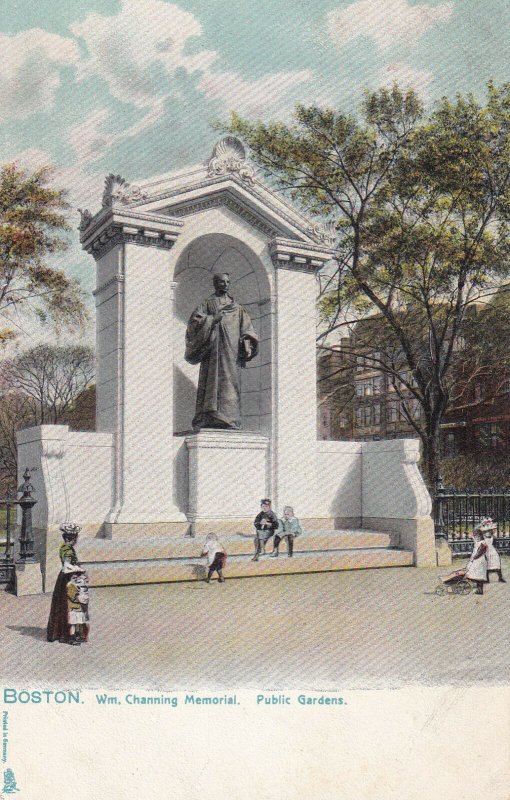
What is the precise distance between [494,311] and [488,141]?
6.76m

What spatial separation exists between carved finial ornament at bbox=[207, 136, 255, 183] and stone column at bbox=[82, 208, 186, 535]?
4.68 feet

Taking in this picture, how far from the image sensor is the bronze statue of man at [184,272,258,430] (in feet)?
40.9

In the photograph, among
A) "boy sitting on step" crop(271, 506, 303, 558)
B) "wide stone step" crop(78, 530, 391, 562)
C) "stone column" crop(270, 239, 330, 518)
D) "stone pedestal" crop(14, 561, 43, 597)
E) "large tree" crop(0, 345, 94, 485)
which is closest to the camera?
"stone pedestal" crop(14, 561, 43, 597)

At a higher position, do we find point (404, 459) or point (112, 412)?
point (112, 412)

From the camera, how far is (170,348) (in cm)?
1178

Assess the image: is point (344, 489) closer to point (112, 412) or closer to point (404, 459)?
point (404, 459)

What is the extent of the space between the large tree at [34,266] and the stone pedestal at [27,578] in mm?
4886

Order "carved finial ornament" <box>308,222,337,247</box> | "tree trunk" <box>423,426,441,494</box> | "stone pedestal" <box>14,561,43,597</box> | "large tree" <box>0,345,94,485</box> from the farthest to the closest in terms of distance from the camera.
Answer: "large tree" <box>0,345,94,485</box>, "tree trunk" <box>423,426,441,494</box>, "carved finial ornament" <box>308,222,337,247</box>, "stone pedestal" <box>14,561,43,597</box>

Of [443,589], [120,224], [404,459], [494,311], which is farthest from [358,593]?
[494,311]

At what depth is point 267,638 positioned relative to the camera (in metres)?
6.93

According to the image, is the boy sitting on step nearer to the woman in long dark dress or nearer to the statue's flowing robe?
the statue's flowing robe

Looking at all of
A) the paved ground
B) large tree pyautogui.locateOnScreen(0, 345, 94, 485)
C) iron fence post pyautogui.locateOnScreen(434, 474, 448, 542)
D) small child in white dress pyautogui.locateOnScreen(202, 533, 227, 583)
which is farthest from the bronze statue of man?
large tree pyautogui.locateOnScreen(0, 345, 94, 485)

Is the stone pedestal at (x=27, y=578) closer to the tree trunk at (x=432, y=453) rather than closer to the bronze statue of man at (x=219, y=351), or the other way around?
the bronze statue of man at (x=219, y=351)

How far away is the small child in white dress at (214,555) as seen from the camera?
9.66m
